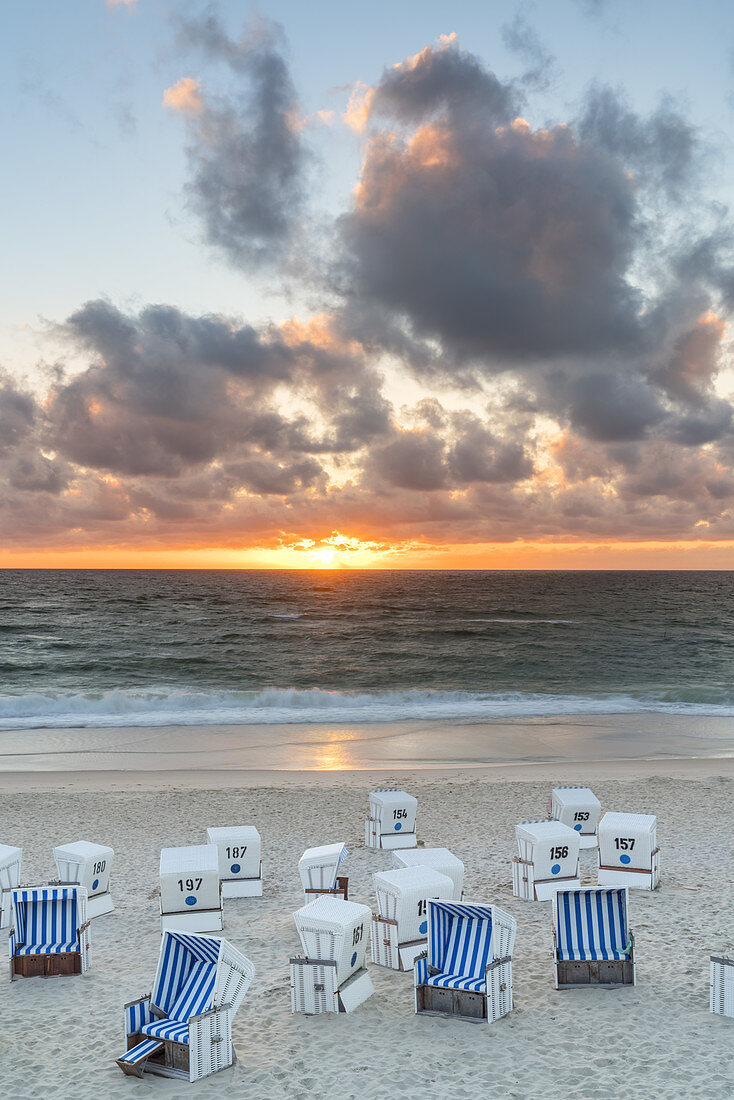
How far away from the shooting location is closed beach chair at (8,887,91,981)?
8945 millimetres

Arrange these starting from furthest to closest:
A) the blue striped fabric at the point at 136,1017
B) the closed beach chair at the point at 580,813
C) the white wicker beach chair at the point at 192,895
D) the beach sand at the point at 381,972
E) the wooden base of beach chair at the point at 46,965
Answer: the closed beach chair at the point at 580,813 < the white wicker beach chair at the point at 192,895 < the wooden base of beach chair at the point at 46,965 < the blue striped fabric at the point at 136,1017 < the beach sand at the point at 381,972

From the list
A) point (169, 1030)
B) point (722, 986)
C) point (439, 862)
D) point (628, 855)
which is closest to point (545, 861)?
point (628, 855)

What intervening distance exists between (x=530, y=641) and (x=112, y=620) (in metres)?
39.6

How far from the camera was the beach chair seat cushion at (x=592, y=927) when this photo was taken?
8617 millimetres

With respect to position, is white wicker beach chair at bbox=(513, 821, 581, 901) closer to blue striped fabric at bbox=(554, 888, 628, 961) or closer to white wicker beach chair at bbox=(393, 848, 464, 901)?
white wicker beach chair at bbox=(393, 848, 464, 901)

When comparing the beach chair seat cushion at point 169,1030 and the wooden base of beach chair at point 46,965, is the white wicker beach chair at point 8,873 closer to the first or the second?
the wooden base of beach chair at point 46,965

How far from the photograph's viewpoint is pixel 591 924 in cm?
880

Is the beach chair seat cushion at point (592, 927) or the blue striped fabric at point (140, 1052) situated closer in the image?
the blue striped fabric at point (140, 1052)

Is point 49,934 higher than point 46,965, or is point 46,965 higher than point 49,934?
point 49,934

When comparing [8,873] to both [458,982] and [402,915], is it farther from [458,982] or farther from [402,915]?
[458,982]

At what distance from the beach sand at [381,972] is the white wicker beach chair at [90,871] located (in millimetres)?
261

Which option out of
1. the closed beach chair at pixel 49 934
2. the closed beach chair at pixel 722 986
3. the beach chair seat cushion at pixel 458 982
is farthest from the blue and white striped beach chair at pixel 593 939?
the closed beach chair at pixel 49 934

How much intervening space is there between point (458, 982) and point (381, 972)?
1.51 m

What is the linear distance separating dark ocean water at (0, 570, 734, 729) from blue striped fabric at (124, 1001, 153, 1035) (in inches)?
880
